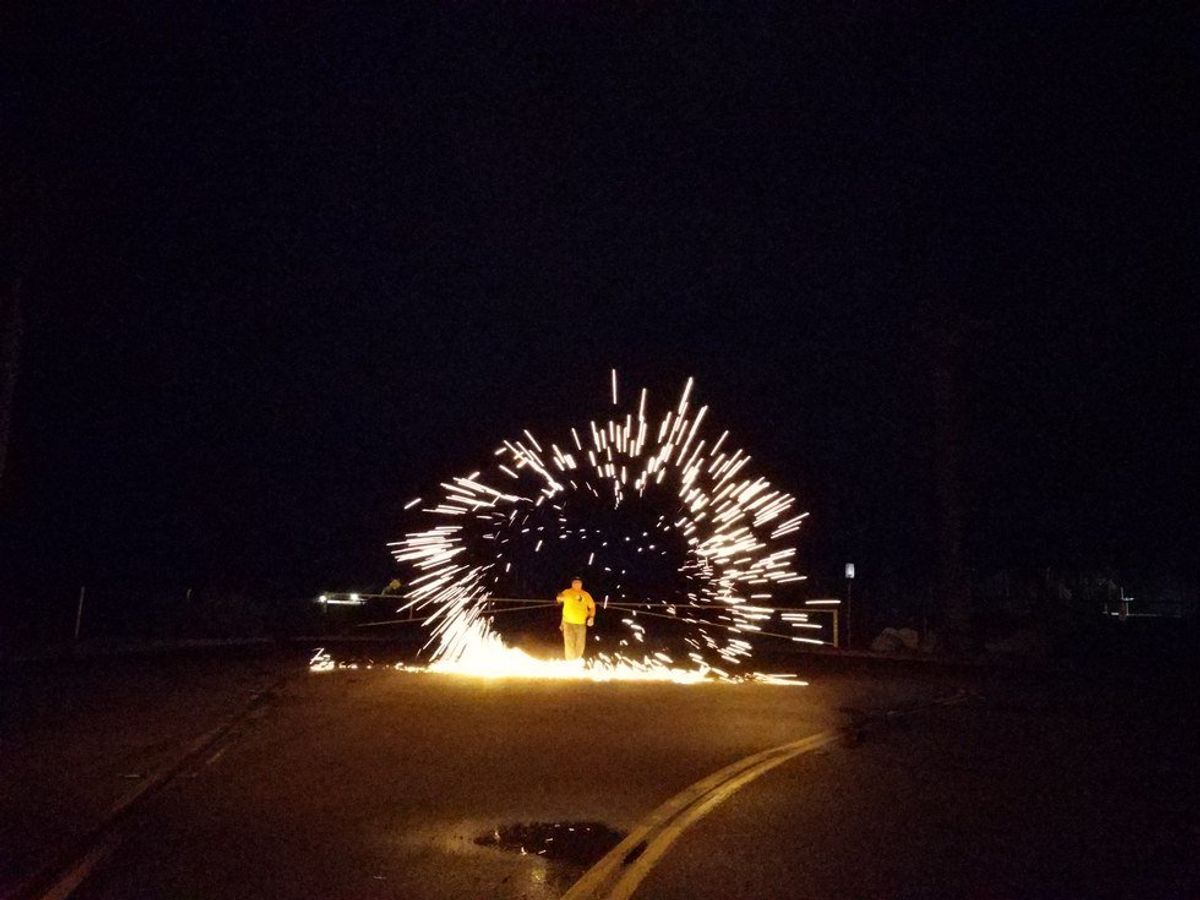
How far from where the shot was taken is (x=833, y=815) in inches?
416

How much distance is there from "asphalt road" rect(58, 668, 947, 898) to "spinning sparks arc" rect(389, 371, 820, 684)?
7608 millimetres

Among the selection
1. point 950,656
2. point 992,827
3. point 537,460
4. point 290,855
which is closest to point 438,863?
point 290,855

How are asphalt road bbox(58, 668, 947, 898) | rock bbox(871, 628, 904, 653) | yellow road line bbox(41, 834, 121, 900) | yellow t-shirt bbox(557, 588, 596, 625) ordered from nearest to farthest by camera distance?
1. yellow road line bbox(41, 834, 121, 900)
2. asphalt road bbox(58, 668, 947, 898)
3. yellow t-shirt bbox(557, 588, 596, 625)
4. rock bbox(871, 628, 904, 653)

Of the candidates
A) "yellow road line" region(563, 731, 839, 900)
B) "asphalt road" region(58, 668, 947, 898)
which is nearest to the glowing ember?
"asphalt road" region(58, 668, 947, 898)

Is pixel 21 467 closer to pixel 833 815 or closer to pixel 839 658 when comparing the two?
pixel 839 658

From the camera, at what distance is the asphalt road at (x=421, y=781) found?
27.3 feet

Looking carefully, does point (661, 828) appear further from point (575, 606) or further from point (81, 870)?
point (575, 606)

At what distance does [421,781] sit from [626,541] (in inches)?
809

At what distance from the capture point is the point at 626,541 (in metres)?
32.3

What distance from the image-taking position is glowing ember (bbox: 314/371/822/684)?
28.3m

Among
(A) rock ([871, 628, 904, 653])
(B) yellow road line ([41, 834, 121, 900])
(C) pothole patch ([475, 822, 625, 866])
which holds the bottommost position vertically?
(B) yellow road line ([41, 834, 121, 900])

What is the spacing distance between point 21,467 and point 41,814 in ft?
148

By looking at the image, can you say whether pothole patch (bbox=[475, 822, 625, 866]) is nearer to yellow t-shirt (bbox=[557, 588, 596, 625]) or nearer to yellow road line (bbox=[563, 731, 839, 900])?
yellow road line (bbox=[563, 731, 839, 900])

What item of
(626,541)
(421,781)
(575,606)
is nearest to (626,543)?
(626,541)
